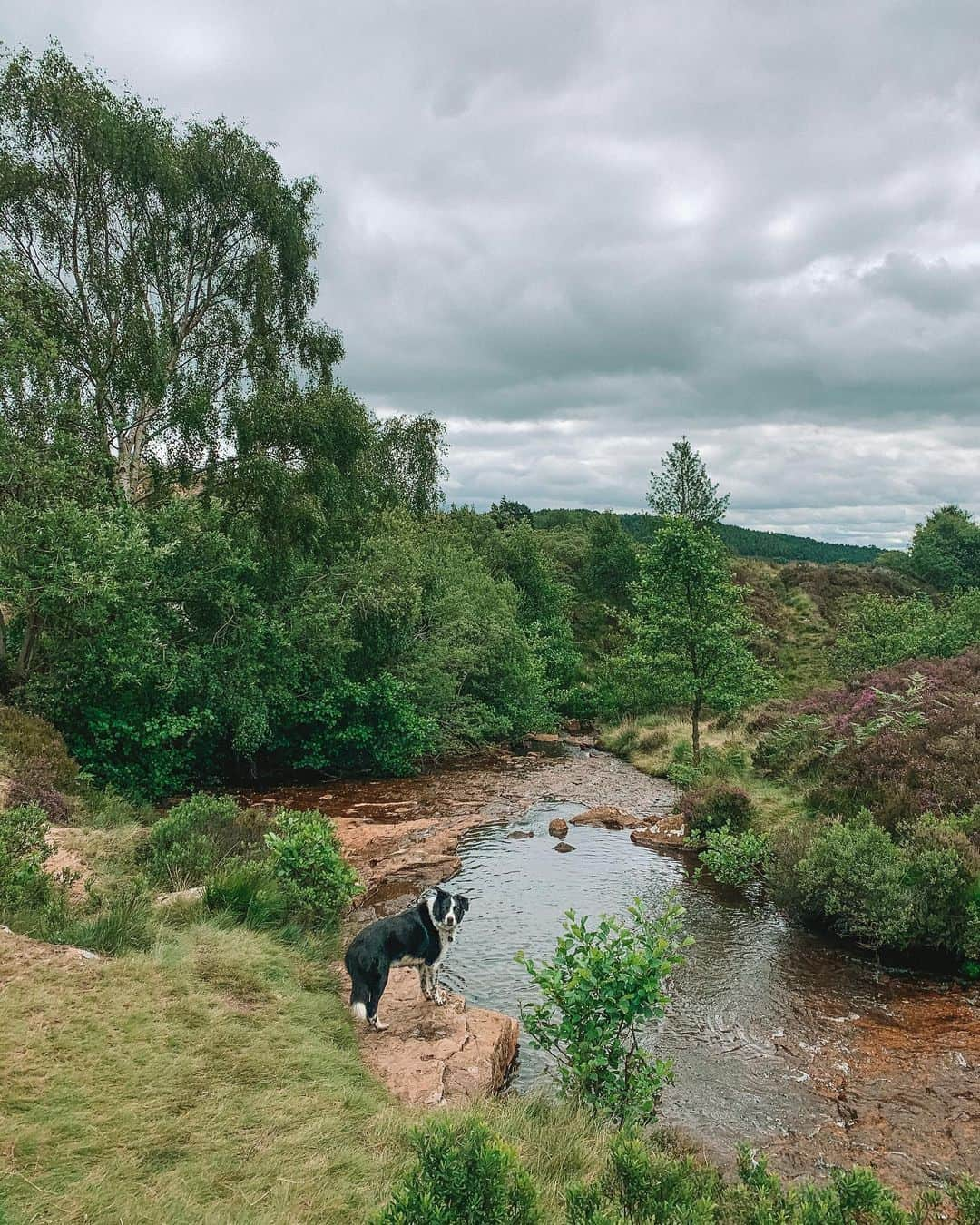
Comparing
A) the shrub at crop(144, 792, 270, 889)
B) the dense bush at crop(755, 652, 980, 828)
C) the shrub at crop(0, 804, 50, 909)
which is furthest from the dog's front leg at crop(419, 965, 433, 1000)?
the dense bush at crop(755, 652, 980, 828)

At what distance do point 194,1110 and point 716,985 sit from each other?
683cm

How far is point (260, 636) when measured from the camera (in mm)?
18266

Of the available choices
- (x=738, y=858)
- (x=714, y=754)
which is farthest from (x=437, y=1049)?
(x=714, y=754)

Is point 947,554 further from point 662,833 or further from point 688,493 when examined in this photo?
point 662,833

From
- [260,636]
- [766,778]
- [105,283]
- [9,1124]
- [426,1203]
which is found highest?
[105,283]

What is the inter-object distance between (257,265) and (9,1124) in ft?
67.7

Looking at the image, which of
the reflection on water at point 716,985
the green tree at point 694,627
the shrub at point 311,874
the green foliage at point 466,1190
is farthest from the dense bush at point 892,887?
the green tree at point 694,627

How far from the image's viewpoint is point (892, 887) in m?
9.68

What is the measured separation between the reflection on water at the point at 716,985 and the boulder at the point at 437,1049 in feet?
1.98

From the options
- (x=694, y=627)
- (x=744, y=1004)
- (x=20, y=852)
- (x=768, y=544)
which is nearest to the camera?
(x=20, y=852)

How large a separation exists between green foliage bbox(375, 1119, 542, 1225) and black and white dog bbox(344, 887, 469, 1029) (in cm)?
331

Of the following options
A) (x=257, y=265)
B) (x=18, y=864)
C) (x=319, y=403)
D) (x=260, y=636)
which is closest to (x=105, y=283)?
(x=257, y=265)

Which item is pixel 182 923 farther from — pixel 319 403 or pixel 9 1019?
pixel 319 403

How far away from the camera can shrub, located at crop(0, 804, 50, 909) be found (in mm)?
6963
